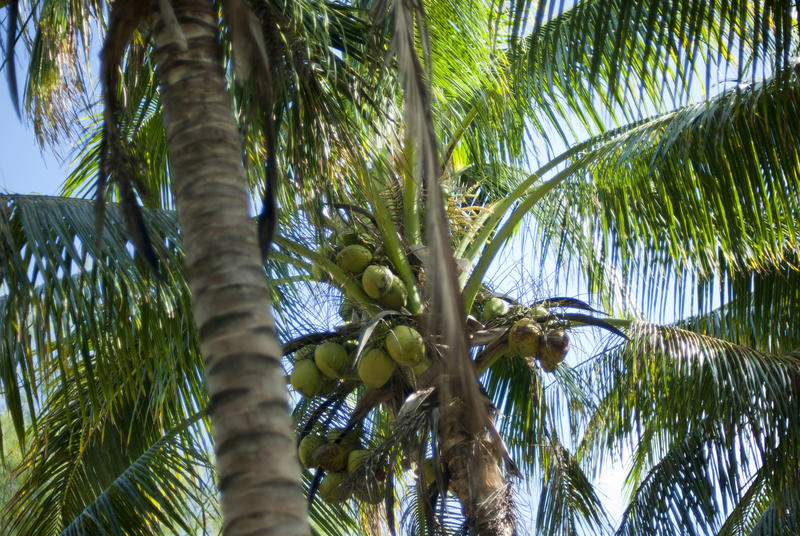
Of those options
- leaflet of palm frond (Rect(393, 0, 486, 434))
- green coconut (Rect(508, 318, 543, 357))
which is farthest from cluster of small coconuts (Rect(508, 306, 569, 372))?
leaflet of palm frond (Rect(393, 0, 486, 434))

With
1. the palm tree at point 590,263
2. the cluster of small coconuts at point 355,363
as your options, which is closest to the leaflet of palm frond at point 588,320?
the palm tree at point 590,263

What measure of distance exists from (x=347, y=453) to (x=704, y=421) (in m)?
2.12

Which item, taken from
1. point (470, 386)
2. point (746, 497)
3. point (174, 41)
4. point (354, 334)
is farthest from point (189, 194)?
point (746, 497)

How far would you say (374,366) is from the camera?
4648mm

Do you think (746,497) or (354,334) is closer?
(354,334)

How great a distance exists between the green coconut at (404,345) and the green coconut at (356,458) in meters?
0.61

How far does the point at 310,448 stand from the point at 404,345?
96 cm

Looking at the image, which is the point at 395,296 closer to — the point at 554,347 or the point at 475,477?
the point at 554,347

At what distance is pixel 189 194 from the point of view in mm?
2879

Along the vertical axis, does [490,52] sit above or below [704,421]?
above

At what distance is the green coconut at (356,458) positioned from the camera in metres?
4.91

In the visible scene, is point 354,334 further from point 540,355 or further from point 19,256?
point 19,256

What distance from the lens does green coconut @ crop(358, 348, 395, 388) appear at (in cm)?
464

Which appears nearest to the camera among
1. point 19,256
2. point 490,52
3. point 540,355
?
point 19,256
